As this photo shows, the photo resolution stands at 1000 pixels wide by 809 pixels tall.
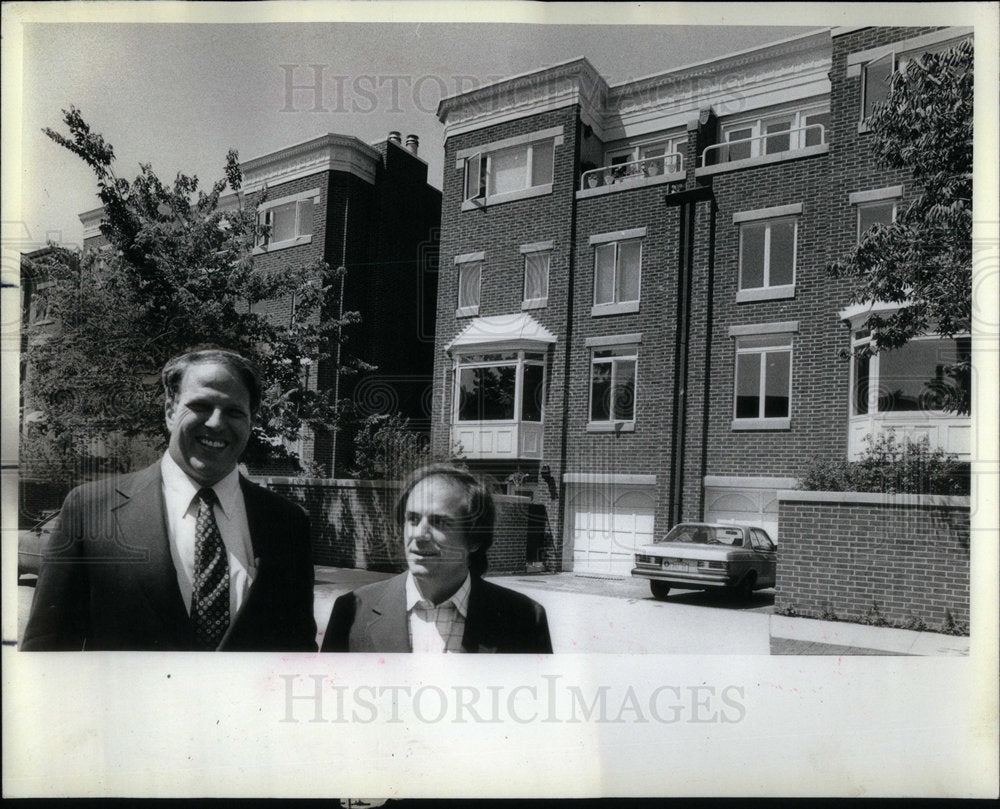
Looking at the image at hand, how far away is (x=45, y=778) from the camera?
12.6 ft

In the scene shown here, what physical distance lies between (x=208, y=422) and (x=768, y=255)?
2.93 metres

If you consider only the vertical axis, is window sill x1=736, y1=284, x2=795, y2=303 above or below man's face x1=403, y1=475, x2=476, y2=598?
above

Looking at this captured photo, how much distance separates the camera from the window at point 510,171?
13.1 feet

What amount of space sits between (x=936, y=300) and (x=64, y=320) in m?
4.48

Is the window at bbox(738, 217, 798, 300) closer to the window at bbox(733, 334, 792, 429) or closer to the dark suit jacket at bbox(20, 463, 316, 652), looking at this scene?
the window at bbox(733, 334, 792, 429)

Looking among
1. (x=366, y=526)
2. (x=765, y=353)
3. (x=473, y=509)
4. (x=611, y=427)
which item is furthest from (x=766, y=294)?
(x=366, y=526)

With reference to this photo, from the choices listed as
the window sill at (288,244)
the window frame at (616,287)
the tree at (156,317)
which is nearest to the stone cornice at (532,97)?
the window frame at (616,287)

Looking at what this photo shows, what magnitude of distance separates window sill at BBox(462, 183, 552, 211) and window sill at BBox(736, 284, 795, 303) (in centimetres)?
113

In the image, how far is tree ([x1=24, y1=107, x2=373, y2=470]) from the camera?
3.89m

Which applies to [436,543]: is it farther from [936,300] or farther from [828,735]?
[936,300]

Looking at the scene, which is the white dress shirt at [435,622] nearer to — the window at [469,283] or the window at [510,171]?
the window at [469,283]

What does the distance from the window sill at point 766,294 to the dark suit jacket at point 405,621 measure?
6.11 feet

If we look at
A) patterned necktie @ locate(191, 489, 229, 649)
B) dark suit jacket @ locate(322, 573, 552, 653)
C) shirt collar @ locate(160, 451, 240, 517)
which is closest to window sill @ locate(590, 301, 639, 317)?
dark suit jacket @ locate(322, 573, 552, 653)
